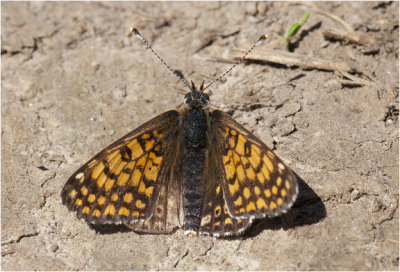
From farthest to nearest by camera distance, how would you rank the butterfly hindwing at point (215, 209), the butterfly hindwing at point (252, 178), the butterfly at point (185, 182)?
1. the butterfly hindwing at point (215, 209)
2. the butterfly at point (185, 182)
3. the butterfly hindwing at point (252, 178)

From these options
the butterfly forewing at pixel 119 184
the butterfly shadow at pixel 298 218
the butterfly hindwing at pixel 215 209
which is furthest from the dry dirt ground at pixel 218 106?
the butterfly forewing at pixel 119 184

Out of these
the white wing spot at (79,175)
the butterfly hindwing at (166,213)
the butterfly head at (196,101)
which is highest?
the butterfly head at (196,101)

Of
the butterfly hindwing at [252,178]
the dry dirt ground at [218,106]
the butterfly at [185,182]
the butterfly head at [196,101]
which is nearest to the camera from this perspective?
the butterfly hindwing at [252,178]

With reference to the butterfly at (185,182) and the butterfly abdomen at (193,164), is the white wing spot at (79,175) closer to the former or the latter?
the butterfly at (185,182)

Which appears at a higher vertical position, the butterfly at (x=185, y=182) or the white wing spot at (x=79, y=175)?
the white wing spot at (x=79, y=175)

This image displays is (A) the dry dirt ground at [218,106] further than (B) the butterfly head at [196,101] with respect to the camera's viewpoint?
No

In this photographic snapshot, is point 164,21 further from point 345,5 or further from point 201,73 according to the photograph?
point 345,5

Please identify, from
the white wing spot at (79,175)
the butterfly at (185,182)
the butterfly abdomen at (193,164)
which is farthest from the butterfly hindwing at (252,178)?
the white wing spot at (79,175)

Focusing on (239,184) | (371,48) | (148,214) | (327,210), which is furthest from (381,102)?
(148,214)
